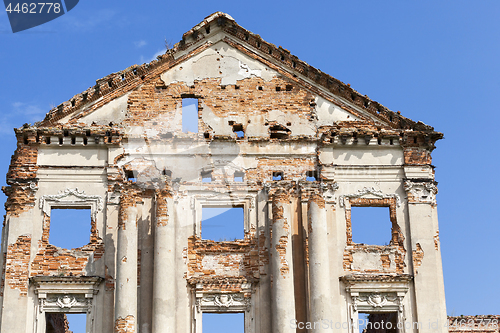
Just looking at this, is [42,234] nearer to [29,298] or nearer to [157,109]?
[29,298]

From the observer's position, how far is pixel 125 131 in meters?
16.9

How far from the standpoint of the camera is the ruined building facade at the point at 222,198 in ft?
50.1

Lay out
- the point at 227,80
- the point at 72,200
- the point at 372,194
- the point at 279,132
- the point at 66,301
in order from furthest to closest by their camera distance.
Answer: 1. the point at 227,80
2. the point at 279,132
3. the point at 372,194
4. the point at 72,200
5. the point at 66,301

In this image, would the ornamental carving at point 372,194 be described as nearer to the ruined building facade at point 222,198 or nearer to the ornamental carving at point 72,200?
the ruined building facade at point 222,198

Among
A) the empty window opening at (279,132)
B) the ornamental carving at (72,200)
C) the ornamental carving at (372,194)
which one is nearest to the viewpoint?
the ornamental carving at (72,200)

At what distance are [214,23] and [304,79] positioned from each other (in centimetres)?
264

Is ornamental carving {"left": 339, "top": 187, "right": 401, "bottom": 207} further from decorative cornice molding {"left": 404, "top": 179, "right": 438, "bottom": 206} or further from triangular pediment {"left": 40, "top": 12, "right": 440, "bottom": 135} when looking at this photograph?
triangular pediment {"left": 40, "top": 12, "right": 440, "bottom": 135}

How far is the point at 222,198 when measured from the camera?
16.4m

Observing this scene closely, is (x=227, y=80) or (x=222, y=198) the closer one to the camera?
(x=222, y=198)

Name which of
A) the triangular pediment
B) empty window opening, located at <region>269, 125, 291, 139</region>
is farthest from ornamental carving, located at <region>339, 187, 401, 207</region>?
empty window opening, located at <region>269, 125, 291, 139</region>

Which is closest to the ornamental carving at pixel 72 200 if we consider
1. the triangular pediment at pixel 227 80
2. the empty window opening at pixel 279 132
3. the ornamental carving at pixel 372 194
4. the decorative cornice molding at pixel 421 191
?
the triangular pediment at pixel 227 80

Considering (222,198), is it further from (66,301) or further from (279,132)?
(66,301)

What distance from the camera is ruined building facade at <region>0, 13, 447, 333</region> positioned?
601 inches

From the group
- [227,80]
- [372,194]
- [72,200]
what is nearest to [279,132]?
[227,80]
